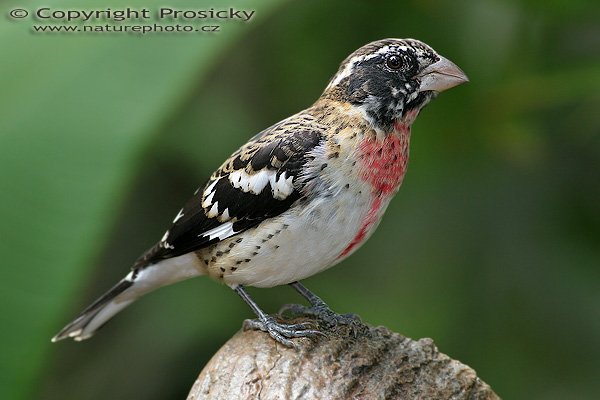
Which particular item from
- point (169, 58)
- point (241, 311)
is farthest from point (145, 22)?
point (241, 311)

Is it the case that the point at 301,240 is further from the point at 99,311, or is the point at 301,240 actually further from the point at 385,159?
the point at 99,311

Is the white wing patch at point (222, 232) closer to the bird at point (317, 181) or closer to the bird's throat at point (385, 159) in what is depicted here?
the bird at point (317, 181)

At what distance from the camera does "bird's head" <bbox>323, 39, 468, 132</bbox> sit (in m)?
3.12

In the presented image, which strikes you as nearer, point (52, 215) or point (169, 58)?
point (52, 215)

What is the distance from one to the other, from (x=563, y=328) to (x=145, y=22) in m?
2.48

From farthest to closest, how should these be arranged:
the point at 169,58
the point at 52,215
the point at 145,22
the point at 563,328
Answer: the point at 563,328 < the point at 145,22 < the point at 169,58 < the point at 52,215

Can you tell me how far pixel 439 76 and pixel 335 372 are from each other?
106 centimetres

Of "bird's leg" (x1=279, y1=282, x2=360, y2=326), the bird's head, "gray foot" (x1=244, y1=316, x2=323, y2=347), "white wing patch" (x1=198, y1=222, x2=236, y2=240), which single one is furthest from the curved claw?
the bird's head

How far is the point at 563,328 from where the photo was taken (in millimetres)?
4465

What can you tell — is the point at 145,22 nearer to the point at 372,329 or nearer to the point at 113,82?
the point at 113,82

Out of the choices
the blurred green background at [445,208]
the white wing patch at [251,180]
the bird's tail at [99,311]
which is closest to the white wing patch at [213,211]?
the white wing patch at [251,180]

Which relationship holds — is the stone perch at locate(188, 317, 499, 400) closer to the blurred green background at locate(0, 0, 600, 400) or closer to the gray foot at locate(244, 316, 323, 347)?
the gray foot at locate(244, 316, 323, 347)

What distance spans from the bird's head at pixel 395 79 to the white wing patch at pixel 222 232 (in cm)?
60

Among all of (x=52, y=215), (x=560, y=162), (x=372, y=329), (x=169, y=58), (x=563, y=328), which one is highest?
(x=169, y=58)
